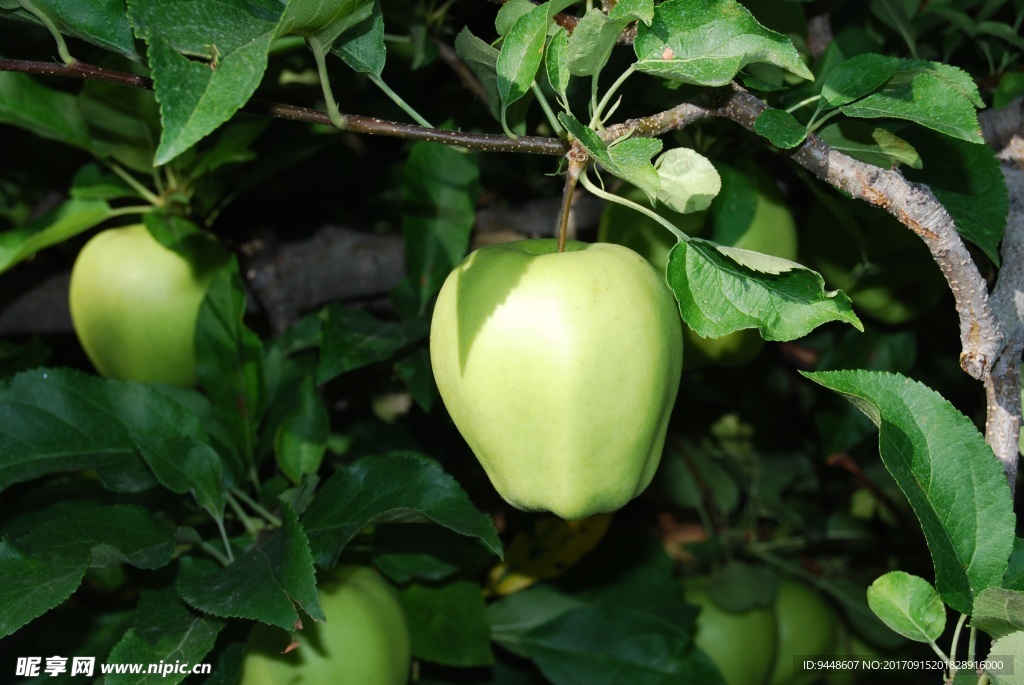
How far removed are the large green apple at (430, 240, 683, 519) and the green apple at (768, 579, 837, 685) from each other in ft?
2.39

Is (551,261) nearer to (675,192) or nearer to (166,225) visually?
(675,192)

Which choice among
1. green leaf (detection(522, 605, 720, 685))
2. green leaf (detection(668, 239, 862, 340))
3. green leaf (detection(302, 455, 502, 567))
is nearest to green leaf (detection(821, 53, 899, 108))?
green leaf (detection(668, 239, 862, 340))

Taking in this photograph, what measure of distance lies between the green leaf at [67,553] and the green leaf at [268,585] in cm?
5

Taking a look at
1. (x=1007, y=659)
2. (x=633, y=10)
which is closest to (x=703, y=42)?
(x=633, y=10)

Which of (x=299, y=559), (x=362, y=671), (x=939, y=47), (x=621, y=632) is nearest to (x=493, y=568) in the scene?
(x=621, y=632)

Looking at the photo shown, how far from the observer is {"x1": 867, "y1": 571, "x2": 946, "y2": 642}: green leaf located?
0.51 meters

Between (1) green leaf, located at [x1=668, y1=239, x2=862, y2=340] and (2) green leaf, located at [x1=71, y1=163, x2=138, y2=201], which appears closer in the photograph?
(1) green leaf, located at [x1=668, y1=239, x2=862, y2=340]

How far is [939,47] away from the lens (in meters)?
0.91

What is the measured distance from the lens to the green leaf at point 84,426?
0.73 metres

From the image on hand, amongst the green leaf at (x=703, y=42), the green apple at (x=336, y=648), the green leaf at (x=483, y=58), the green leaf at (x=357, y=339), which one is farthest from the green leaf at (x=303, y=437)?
the green leaf at (x=703, y=42)

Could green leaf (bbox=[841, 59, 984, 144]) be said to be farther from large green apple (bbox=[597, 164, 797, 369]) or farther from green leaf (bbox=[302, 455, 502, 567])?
green leaf (bbox=[302, 455, 502, 567])

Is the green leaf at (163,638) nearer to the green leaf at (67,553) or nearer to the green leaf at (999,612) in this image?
the green leaf at (67,553)

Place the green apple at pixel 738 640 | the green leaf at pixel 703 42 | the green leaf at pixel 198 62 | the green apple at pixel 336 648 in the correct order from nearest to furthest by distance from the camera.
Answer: the green leaf at pixel 198 62, the green leaf at pixel 703 42, the green apple at pixel 336 648, the green apple at pixel 738 640

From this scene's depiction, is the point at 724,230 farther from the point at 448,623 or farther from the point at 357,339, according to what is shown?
the point at 448,623
